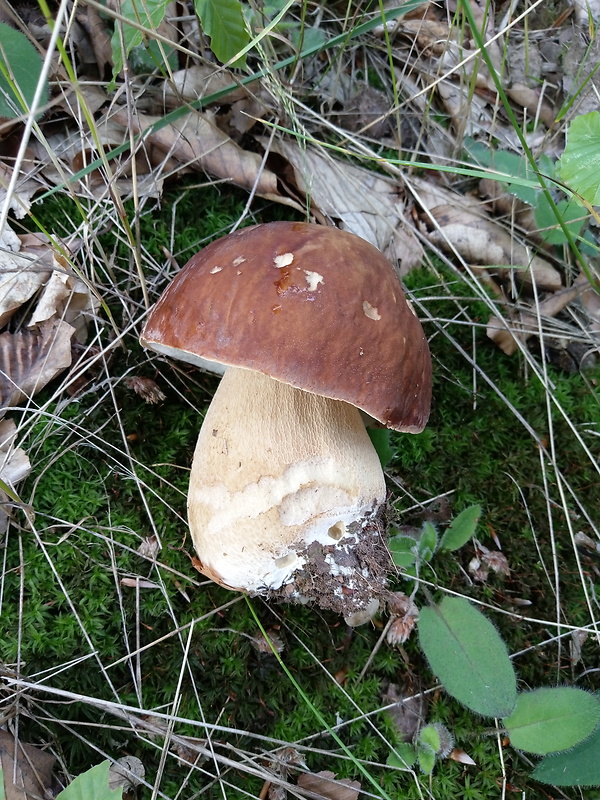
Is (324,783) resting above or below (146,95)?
below

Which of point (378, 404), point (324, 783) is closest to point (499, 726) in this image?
point (324, 783)

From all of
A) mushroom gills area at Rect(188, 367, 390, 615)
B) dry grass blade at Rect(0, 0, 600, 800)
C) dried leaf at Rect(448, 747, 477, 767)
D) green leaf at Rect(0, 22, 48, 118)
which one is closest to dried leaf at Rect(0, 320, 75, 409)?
dry grass blade at Rect(0, 0, 600, 800)

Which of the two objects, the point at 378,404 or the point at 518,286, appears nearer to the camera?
the point at 378,404

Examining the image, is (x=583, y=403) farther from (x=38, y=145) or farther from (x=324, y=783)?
(x=38, y=145)

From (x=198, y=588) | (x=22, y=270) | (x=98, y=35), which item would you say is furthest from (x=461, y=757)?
(x=98, y=35)

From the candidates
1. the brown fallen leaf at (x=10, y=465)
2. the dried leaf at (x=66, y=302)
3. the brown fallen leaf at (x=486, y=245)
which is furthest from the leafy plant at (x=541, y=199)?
the brown fallen leaf at (x=10, y=465)

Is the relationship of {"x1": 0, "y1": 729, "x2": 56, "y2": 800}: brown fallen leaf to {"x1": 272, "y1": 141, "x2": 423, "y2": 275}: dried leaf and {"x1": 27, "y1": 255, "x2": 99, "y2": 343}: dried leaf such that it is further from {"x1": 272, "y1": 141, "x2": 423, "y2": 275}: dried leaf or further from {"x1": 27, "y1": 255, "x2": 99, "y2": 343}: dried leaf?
{"x1": 272, "y1": 141, "x2": 423, "y2": 275}: dried leaf

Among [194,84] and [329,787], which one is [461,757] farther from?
[194,84]
